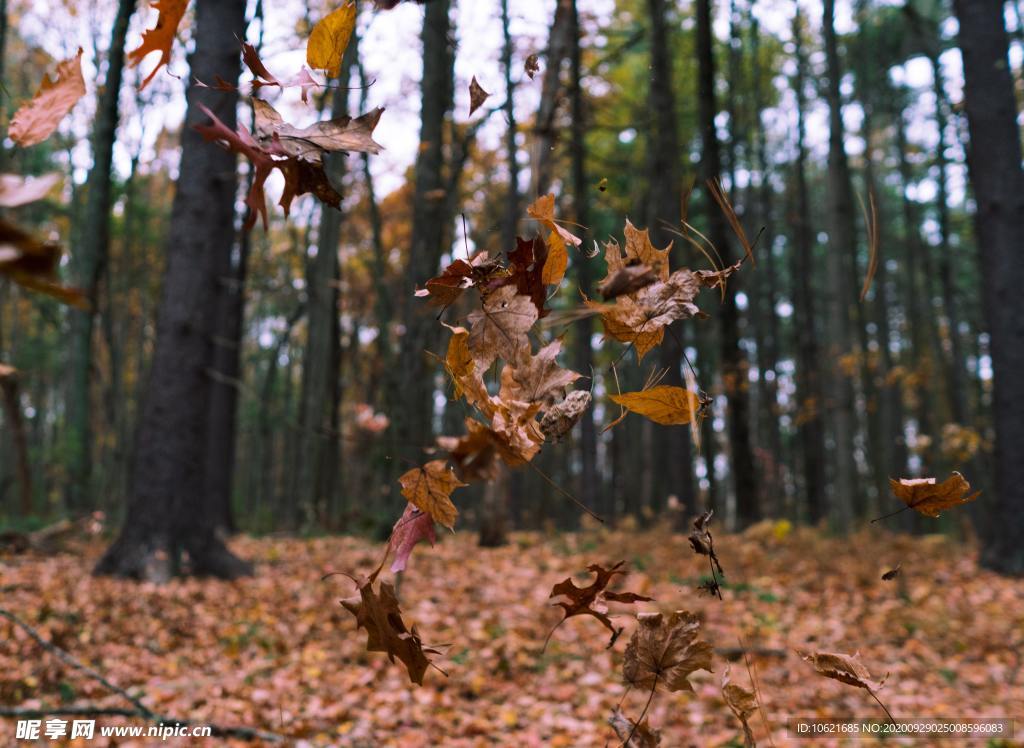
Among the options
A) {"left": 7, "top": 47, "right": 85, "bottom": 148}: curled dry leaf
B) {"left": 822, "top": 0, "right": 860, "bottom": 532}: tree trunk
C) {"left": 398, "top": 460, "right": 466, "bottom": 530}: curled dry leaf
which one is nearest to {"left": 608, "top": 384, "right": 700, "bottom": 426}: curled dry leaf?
{"left": 398, "top": 460, "right": 466, "bottom": 530}: curled dry leaf

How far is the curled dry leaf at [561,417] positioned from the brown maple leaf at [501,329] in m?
0.10

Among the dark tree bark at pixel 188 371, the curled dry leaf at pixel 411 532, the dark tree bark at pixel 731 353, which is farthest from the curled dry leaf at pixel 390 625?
the dark tree bark at pixel 731 353

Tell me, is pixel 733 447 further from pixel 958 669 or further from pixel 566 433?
pixel 566 433

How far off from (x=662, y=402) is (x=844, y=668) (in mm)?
607

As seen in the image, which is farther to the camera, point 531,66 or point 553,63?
point 553,63

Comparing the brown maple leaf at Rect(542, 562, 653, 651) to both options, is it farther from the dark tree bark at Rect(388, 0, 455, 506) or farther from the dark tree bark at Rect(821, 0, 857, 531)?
the dark tree bark at Rect(821, 0, 857, 531)

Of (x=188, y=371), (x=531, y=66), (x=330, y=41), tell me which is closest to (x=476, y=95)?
(x=531, y=66)

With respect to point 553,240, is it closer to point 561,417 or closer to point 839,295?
point 561,417

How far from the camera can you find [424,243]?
23.4 feet

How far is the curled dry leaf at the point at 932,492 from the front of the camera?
40.1 inches

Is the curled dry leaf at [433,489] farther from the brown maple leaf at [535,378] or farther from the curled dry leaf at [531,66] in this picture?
the curled dry leaf at [531,66]

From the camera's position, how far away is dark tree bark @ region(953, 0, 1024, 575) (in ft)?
17.9

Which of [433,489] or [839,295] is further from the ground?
[839,295]

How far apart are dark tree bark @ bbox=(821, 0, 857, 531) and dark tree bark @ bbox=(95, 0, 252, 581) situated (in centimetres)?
651
